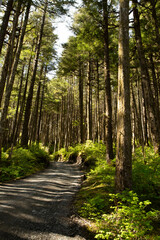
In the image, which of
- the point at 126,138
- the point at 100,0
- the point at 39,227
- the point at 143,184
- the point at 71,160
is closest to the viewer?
the point at 39,227

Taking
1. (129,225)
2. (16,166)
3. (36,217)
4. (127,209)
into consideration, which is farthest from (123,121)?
(16,166)

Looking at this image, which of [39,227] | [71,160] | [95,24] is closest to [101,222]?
[39,227]

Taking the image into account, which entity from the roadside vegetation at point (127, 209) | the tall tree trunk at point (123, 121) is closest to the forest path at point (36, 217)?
the roadside vegetation at point (127, 209)

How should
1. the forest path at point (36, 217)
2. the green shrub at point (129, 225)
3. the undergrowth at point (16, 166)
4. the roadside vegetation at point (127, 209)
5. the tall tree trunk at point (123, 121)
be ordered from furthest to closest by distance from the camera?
the undergrowth at point (16, 166) < the tall tree trunk at point (123, 121) < the forest path at point (36, 217) < the roadside vegetation at point (127, 209) < the green shrub at point (129, 225)

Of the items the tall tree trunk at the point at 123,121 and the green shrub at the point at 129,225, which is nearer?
the green shrub at the point at 129,225

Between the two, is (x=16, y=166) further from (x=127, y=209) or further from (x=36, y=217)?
(x=127, y=209)

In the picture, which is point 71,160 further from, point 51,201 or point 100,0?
point 100,0

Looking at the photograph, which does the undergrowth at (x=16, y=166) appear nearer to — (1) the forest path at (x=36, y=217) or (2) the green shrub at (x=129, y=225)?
(1) the forest path at (x=36, y=217)

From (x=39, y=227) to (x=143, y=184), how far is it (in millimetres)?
3169

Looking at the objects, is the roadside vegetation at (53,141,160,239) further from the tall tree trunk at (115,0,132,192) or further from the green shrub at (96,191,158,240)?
the tall tree trunk at (115,0,132,192)

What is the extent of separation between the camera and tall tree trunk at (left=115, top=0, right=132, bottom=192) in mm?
4055

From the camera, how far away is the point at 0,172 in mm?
7238

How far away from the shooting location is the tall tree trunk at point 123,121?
4055 mm

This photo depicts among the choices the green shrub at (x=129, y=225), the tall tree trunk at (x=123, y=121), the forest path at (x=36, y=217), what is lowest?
the forest path at (x=36, y=217)
